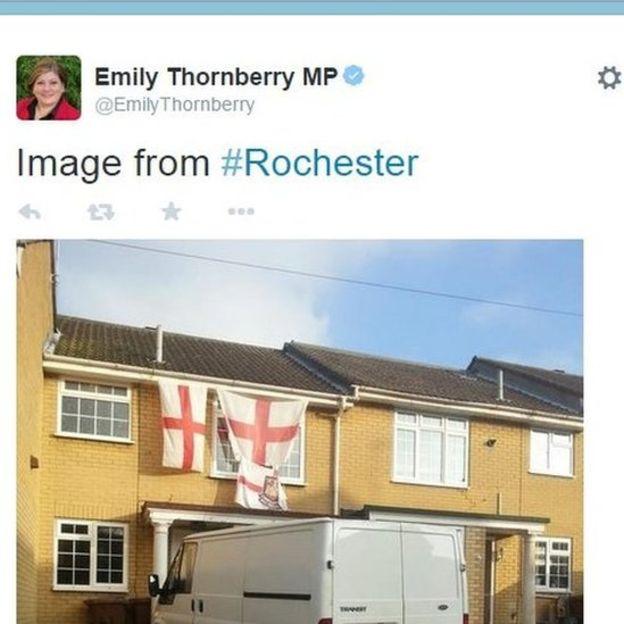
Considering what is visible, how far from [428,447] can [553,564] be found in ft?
6.47

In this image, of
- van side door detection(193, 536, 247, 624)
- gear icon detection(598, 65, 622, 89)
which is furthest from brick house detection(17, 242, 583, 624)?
gear icon detection(598, 65, 622, 89)

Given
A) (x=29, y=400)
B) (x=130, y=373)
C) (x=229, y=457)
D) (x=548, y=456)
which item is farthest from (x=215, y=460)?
(x=548, y=456)

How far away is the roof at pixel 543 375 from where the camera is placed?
9.57 meters

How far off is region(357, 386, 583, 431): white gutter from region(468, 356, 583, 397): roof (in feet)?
3.22

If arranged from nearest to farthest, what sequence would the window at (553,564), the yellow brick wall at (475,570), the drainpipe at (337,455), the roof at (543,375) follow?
the roof at (543,375) → the yellow brick wall at (475,570) → the window at (553,564) → the drainpipe at (337,455)

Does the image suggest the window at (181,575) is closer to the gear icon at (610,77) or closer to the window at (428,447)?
the window at (428,447)

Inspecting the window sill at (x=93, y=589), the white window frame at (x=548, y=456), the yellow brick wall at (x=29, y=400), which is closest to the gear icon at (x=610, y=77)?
the yellow brick wall at (x=29, y=400)

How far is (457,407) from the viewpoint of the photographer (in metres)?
12.2

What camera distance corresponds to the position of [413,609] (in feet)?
24.9

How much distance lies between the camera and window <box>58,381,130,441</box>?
35.0ft

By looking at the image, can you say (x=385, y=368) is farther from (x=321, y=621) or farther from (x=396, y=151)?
(x=396, y=151)

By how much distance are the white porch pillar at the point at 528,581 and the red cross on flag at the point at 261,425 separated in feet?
10.4
